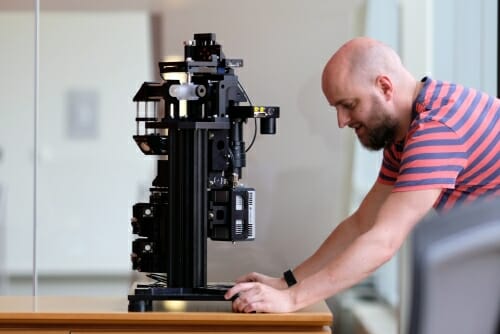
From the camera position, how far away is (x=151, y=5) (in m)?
3.57

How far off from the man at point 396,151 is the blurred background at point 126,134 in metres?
0.80

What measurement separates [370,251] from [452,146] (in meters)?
0.33

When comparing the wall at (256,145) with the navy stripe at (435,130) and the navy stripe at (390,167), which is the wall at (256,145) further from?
the navy stripe at (435,130)

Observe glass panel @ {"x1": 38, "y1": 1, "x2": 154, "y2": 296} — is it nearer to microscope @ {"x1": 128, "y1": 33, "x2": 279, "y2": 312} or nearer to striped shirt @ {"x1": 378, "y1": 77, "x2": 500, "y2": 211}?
microscope @ {"x1": 128, "y1": 33, "x2": 279, "y2": 312}

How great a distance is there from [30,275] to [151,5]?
42.5 inches

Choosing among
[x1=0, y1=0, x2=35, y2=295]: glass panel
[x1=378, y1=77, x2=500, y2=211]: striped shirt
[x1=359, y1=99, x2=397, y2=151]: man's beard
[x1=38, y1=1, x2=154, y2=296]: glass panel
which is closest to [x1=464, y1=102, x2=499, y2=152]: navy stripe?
[x1=378, y1=77, x2=500, y2=211]: striped shirt

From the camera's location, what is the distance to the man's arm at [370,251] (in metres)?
2.32

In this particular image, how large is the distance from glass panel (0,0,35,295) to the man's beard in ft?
4.78

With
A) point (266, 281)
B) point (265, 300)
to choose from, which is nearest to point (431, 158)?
point (265, 300)

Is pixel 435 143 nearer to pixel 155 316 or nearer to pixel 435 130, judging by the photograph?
pixel 435 130

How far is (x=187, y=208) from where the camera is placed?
8.66ft

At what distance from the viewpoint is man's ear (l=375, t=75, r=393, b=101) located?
2.57 m

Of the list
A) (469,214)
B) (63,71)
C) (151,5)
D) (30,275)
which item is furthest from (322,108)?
(469,214)

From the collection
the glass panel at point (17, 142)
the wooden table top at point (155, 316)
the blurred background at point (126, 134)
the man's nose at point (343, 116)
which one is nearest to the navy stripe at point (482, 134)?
the man's nose at point (343, 116)
